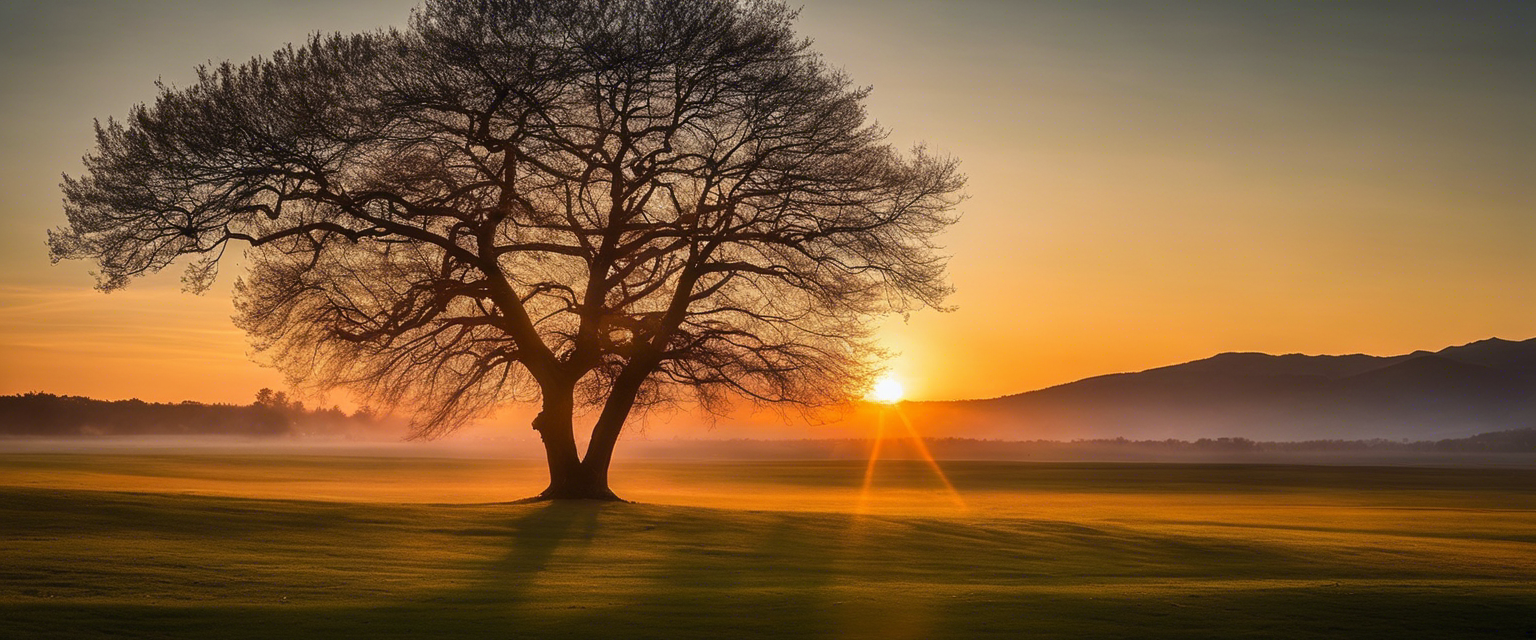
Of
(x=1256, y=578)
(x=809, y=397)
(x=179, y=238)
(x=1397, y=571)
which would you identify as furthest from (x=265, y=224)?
(x=1397, y=571)

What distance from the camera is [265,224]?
96.1 ft

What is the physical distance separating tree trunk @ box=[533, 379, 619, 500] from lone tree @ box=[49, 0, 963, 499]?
8 cm

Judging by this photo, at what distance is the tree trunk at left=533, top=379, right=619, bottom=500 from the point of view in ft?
104

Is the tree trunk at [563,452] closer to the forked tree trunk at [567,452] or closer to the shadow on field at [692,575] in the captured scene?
the forked tree trunk at [567,452]

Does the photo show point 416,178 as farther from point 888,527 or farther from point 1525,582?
point 1525,582

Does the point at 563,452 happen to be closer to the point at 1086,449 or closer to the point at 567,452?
the point at 567,452

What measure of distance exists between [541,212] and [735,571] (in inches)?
526

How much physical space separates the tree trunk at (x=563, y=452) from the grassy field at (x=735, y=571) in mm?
2089

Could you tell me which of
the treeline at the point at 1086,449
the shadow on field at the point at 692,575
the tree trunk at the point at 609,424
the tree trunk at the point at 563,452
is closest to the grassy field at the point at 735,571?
the shadow on field at the point at 692,575

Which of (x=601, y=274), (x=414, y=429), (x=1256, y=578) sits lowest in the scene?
(x=1256, y=578)

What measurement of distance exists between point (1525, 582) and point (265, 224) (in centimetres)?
2825

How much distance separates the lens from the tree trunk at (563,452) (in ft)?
104

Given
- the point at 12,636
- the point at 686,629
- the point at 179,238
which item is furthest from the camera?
the point at 179,238

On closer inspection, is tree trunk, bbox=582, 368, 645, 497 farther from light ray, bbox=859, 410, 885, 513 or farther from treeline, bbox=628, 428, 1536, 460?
treeline, bbox=628, 428, 1536, 460
